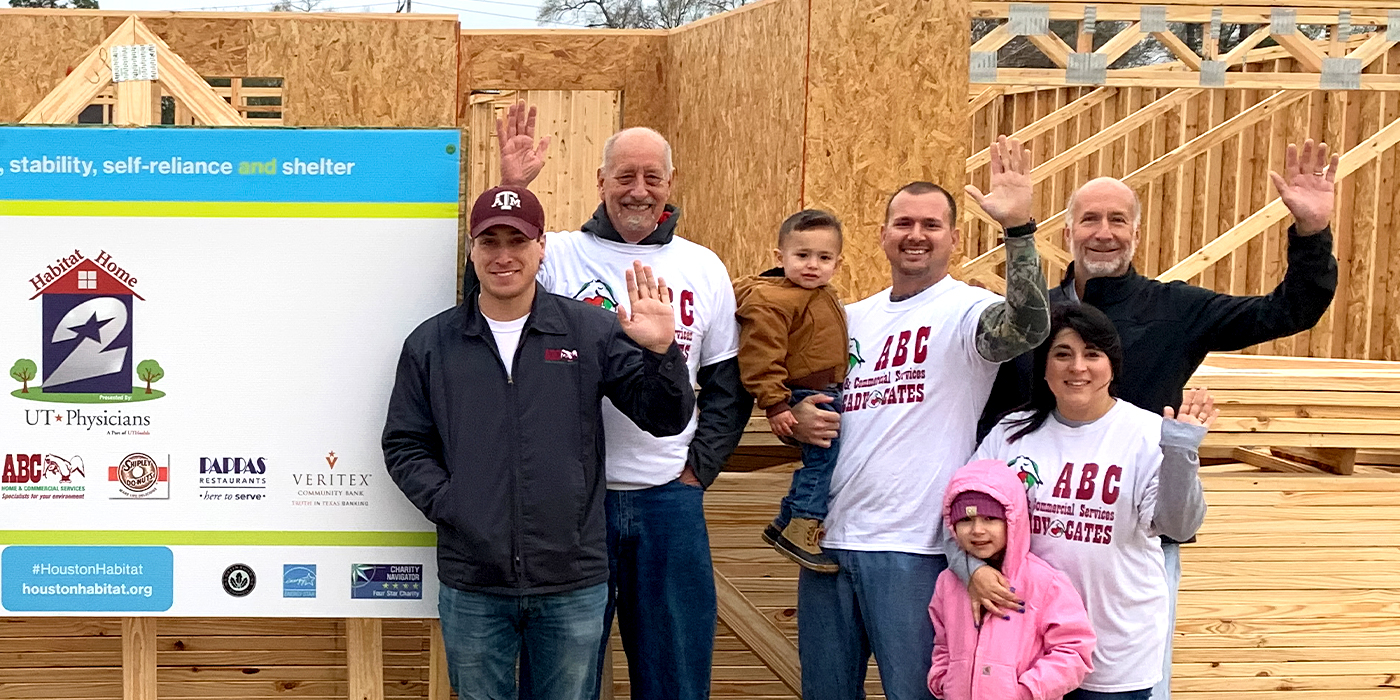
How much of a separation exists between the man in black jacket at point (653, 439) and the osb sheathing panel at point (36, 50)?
6.30 m

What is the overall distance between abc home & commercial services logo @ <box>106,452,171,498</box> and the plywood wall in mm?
4735

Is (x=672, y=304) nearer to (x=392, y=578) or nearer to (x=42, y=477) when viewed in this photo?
(x=392, y=578)

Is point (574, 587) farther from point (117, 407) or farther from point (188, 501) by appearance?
point (117, 407)

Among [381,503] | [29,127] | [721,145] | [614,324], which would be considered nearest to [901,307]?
[614,324]

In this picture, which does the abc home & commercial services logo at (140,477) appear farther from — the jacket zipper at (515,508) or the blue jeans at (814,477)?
the blue jeans at (814,477)

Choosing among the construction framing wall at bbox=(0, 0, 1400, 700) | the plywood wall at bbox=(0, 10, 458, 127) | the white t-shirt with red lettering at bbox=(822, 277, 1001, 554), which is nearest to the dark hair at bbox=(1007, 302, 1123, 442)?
the white t-shirt with red lettering at bbox=(822, 277, 1001, 554)

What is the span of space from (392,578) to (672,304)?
1.19 metres

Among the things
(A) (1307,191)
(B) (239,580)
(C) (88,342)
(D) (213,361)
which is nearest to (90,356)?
(C) (88,342)

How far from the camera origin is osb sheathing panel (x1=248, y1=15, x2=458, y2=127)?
8.30 m

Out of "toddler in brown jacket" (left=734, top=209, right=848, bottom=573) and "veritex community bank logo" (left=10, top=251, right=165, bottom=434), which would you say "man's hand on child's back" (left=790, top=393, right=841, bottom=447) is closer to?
"toddler in brown jacket" (left=734, top=209, right=848, bottom=573)

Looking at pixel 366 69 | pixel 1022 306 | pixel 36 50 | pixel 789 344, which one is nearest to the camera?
pixel 1022 306

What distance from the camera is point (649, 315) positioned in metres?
3.33

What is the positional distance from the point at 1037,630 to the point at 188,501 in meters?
2.50

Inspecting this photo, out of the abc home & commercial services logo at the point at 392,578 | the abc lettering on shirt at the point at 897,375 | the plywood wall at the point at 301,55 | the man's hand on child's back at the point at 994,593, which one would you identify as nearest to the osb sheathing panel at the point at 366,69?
the plywood wall at the point at 301,55
